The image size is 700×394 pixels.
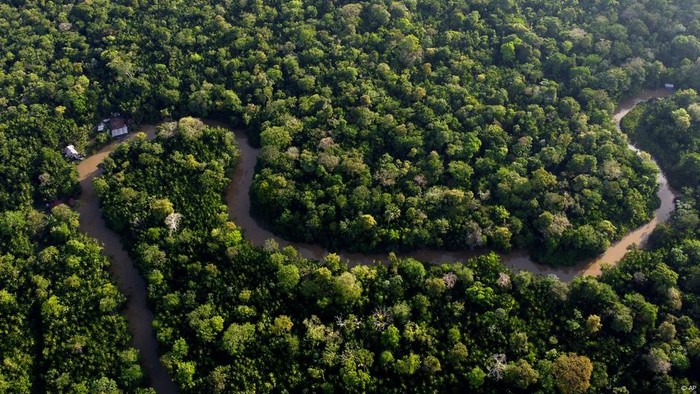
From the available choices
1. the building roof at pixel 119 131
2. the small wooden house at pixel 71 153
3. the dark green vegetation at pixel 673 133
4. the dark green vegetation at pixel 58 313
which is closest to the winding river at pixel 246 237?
the small wooden house at pixel 71 153

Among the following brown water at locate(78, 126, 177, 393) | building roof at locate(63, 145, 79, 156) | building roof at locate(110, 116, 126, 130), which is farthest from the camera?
building roof at locate(110, 116, 126, 130)

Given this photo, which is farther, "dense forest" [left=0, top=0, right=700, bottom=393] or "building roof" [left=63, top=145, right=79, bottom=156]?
"building roof" [left=63, top=145, right=79, bottom=156]

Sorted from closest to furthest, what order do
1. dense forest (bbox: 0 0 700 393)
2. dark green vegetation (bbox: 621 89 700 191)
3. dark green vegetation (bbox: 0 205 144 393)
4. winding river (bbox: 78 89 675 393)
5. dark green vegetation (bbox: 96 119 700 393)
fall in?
1. dark green vegetation (bbox: 96 119 700 393)
2. dark green vegetation (bbox: 0 205 144 393)
3. dense forest (bbox: 0 0 700 393)
4. winding river (bbox: 78 89 675 393)
5. dark green vegetation (bbox: 621 89 700 191)

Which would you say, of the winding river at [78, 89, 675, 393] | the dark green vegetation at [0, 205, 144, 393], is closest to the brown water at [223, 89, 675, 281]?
the winding river at [78, 89, 675, 393]

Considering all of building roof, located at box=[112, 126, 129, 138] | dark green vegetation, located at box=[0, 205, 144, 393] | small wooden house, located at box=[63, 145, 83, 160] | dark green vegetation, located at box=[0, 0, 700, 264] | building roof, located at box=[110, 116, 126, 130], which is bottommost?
dark green vegetation, located at box=[0, 205, 144, 393]

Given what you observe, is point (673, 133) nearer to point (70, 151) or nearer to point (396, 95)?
point (396, 95)

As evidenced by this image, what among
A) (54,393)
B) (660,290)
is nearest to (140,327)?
(54,393)

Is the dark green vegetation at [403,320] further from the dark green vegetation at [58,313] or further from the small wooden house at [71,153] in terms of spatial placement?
the small wooden house at [71,153]

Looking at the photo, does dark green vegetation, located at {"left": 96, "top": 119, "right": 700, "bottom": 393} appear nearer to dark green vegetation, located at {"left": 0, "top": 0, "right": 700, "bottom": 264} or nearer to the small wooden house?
dark green vegetation, located at {"left": 0, "top": 0, "right": 700, "bottom": 264}
